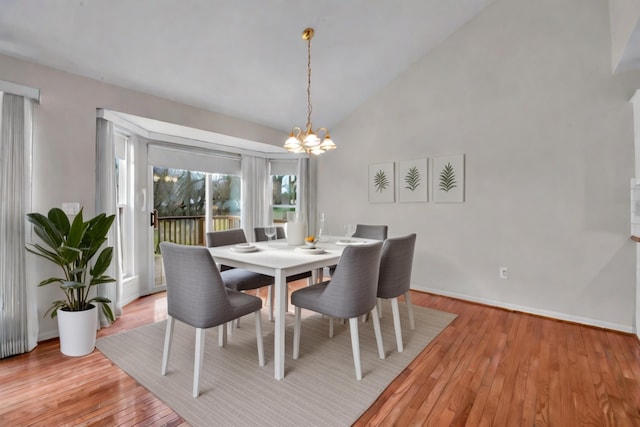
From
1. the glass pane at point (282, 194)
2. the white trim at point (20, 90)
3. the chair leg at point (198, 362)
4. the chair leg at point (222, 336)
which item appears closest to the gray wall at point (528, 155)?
the glass pane at point (282, 194)

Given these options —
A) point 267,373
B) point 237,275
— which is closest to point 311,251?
point 237,275

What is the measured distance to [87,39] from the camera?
241 centimetres

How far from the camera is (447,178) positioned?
12.5 ft

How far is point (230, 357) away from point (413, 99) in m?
3.67

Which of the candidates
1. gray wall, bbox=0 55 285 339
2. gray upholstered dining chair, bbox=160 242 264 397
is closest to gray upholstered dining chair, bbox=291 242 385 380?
gray upholstered dining chair, bbox=160 242 264 397

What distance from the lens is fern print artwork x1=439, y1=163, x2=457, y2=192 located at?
375 cm

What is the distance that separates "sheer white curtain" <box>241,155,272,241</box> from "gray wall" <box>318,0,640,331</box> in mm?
2114

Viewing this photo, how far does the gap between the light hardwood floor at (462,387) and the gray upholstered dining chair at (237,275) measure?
96 cm

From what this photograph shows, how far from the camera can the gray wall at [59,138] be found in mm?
2455

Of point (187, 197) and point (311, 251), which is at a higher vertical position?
point (187, 197)

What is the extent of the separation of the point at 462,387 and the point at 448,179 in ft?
8.14

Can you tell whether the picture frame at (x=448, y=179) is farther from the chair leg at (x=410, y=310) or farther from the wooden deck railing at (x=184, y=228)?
the wooden deck railing at (x=184, y=228)

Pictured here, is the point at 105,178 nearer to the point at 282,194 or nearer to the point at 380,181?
the point at 282,194

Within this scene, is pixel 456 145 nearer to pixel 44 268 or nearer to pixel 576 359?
pixel 576 359
